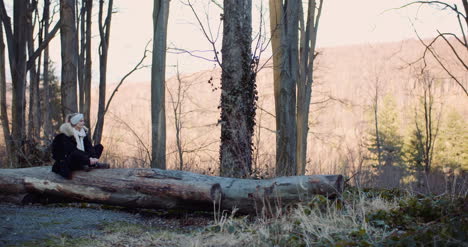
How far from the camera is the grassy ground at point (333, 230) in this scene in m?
4.25

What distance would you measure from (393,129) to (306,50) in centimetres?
2653

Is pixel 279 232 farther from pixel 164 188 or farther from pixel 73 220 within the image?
pixel 73 220

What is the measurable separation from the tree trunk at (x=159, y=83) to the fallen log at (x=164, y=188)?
13.5 feet

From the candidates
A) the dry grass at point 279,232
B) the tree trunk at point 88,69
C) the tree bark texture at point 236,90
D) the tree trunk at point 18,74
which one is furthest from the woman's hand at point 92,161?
the tree trunk at point 88,69

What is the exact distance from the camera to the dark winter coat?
7809 millimetres

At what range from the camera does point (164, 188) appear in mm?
7219

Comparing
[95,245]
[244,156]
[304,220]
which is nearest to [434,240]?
[304,220]

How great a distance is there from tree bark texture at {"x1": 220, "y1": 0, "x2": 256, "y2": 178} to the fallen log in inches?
89.8

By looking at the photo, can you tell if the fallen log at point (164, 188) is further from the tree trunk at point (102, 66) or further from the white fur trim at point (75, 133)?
the tree trunk at point (102, 66)

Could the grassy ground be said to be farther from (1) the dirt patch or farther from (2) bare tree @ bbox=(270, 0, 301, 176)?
(2) bare tree @ bbox=(270, 0, 301, 176)

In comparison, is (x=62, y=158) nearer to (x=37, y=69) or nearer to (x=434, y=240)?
(x=434, y=240)

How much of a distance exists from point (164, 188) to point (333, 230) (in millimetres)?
2996

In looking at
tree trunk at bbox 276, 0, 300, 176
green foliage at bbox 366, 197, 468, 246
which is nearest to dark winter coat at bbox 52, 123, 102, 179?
green foliage at bbox 366, 197, 468, 246

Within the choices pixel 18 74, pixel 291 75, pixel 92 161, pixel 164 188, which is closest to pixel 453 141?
pixel 291 75
